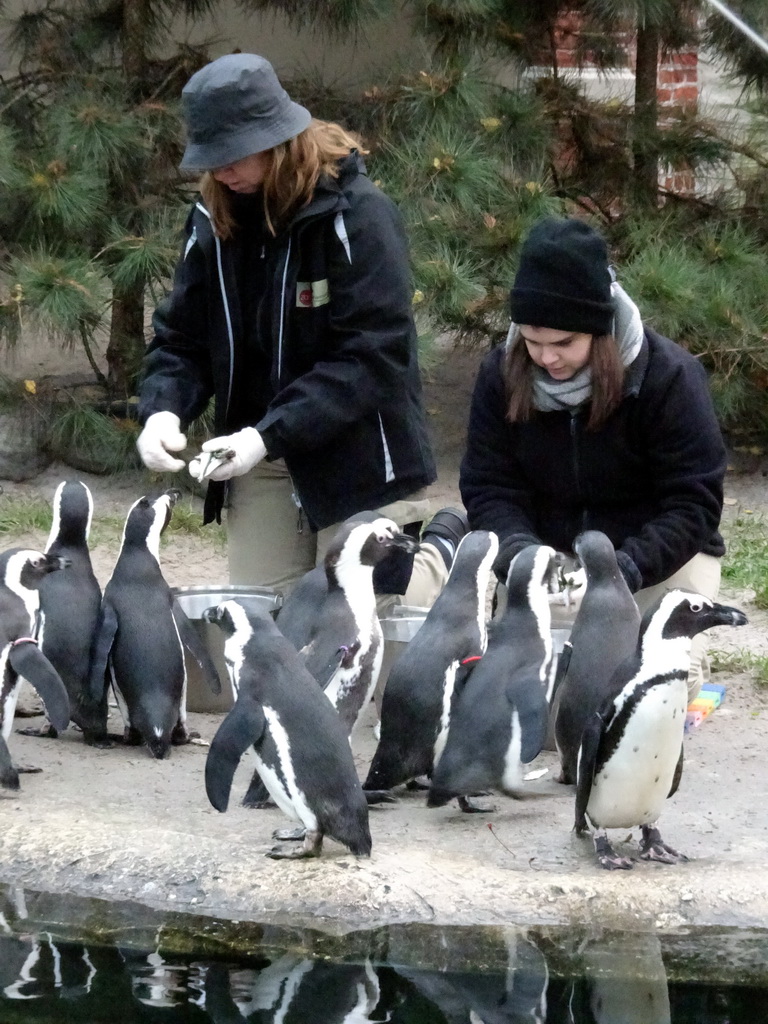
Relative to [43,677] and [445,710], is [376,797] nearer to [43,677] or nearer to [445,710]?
[445,710]

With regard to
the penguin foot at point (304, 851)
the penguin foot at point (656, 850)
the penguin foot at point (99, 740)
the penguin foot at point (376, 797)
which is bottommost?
the penguin foot at point (99, 740)

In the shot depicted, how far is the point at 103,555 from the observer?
563cm

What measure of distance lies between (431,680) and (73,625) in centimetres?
103

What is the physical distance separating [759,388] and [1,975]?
175 inches

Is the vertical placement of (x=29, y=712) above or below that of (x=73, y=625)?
below

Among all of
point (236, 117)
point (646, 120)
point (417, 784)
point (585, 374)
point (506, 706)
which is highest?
point (236, 117)

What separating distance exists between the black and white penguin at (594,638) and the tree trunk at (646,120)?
3.51m

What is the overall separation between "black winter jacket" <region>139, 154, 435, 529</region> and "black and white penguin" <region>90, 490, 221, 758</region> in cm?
39

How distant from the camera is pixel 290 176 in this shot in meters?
3.43

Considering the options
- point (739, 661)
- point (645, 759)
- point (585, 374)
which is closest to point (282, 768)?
point (645, 759)

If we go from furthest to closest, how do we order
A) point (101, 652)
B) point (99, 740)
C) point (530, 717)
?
point (99, 740) < point (101, 652) < point (530, 717)

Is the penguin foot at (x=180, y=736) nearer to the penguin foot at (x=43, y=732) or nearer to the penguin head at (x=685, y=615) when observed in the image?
the penguin foot at (x=43, y=732)

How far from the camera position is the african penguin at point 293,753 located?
9.61 ft

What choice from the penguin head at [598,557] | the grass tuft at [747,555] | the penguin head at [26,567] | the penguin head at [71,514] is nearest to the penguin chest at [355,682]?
the penguin head at [598,557]
